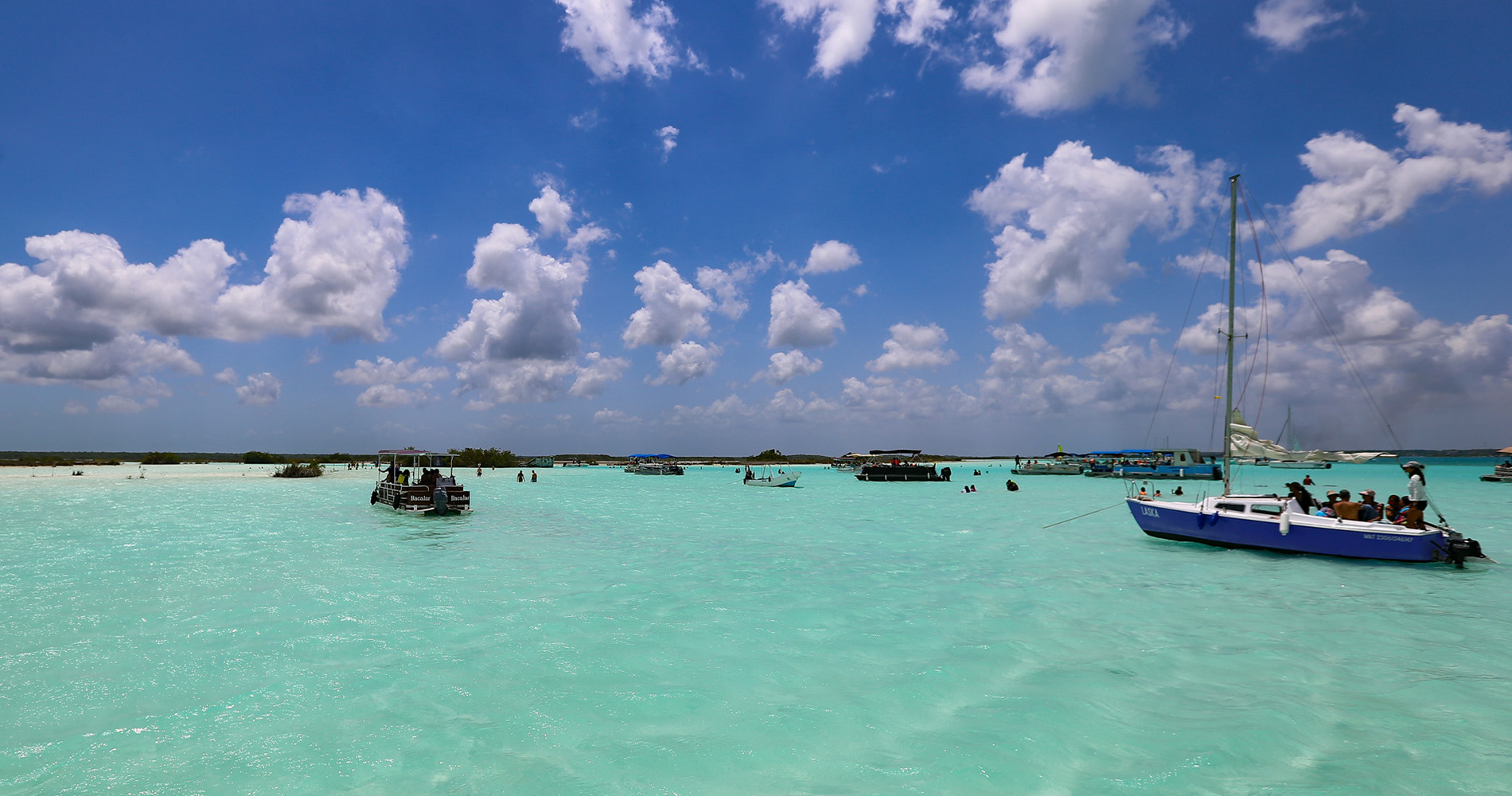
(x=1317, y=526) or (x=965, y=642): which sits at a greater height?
(x=1317, y=526)

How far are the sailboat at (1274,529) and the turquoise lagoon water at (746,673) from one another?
70 centimetres

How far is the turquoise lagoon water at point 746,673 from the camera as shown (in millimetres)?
6855

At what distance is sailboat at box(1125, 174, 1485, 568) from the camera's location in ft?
60.4

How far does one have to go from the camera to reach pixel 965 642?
38.4 feet

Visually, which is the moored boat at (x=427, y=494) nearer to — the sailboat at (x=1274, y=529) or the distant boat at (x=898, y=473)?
the sailboat at (x=1274, y=529)

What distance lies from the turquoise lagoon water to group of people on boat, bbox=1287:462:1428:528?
1.48 m

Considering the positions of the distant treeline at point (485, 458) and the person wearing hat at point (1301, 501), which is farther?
the distant treeline at point (485, 458)

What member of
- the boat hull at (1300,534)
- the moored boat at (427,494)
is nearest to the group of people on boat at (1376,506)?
the boat hull at (1300,534)

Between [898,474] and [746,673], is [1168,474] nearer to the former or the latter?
[898,474]

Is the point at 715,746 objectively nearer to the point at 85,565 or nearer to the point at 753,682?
the point at 753,682

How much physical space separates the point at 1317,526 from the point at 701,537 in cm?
2085

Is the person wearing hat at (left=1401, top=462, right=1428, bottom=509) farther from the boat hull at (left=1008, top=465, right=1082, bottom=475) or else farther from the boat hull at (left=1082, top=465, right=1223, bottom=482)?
the boat hull at (left=1008, top=465, right=1082, bottom=475)

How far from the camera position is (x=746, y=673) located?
10.0 m

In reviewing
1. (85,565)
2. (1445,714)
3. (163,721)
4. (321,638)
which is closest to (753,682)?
(163,721)
